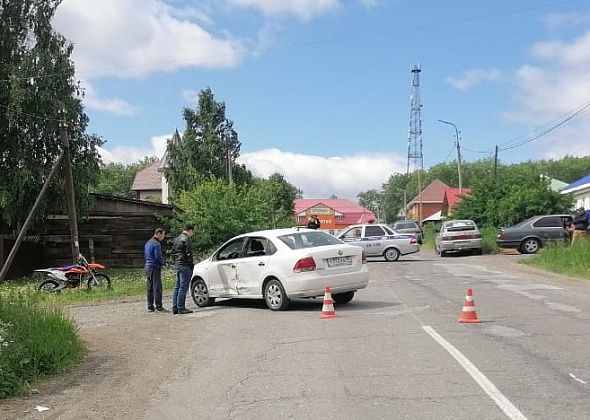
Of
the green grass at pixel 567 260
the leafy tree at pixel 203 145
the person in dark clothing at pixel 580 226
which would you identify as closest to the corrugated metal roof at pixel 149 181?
the leafy tree at pixel 203 145

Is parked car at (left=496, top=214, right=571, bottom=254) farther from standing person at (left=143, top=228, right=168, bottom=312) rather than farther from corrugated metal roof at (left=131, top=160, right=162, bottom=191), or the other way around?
corrugated metal roof at (left=131, top=160, right=162, bottom=191)

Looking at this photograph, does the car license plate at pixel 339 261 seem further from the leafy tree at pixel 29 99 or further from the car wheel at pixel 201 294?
the leafy tree at pixel 29 99

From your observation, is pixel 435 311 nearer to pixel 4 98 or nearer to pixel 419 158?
pixel 4 98

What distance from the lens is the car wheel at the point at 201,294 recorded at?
1486cm

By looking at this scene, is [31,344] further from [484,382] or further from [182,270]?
[182,270]

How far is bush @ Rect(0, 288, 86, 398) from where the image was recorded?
A: 23.8ft

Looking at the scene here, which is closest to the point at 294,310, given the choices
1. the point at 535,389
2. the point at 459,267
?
the point at 535,389

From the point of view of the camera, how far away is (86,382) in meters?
7.66

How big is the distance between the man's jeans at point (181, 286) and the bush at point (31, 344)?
410 centimetres

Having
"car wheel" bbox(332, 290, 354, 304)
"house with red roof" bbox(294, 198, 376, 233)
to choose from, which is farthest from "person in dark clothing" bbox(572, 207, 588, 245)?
"house with red roof" bbox(294, 198, 376, 233)

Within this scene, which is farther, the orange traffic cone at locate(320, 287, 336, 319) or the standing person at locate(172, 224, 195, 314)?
the standing person at locate(172, 224, 195, 314)

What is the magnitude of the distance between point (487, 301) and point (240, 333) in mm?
5228

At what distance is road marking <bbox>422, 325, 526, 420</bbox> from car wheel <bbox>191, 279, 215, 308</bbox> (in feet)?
21.5

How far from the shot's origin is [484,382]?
6.77 m
